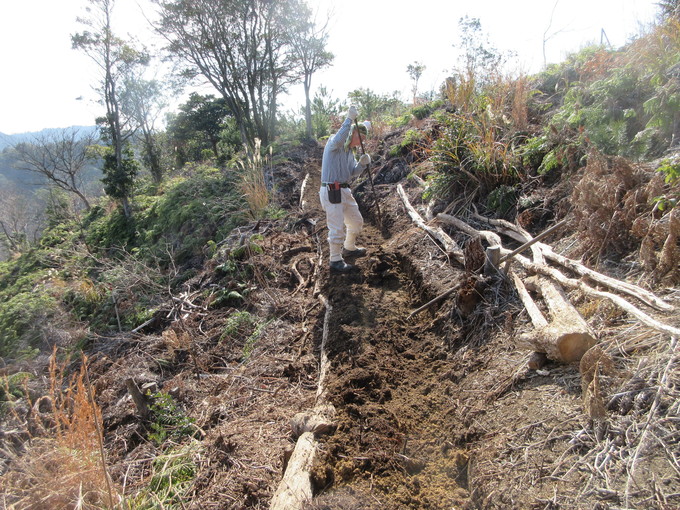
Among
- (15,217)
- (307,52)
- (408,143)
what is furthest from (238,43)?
(15,217)

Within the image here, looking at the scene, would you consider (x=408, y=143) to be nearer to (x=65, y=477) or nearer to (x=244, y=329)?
(x=244, y=329)

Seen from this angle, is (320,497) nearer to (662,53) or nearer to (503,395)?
(503,395)

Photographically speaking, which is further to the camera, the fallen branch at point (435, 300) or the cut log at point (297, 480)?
the fallen branch at point (435, 300)

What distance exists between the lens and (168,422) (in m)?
3.27

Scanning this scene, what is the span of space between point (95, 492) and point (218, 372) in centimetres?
201

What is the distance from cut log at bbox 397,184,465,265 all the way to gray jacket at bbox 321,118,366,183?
3.71 ft

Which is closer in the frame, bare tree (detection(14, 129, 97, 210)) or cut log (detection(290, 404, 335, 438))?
cut log (detection(290, 404, 335, 438))

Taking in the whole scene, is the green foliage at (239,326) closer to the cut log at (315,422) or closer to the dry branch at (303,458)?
the dry branch at (303,458)

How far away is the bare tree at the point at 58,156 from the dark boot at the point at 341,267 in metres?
15.9

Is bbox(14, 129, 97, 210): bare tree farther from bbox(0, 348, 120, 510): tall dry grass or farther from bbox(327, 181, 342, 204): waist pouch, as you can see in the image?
bbox(0, 348, 120, 510): tall dry grass

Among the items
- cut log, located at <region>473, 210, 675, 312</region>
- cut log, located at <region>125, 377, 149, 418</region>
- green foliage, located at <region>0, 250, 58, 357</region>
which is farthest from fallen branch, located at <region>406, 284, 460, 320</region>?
green foliage, located at <region>0, 250, 58, 357</region>

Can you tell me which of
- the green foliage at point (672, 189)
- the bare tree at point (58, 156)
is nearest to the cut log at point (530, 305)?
the green foliage at point (672, 189)

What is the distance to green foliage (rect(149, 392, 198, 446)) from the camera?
3074 mm

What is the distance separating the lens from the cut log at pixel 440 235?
4.04m
